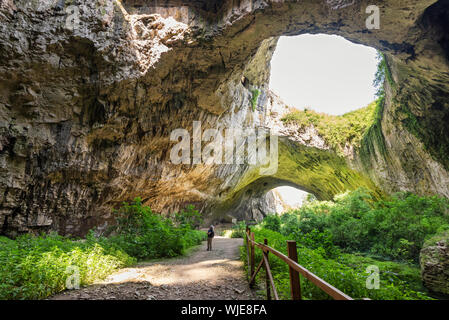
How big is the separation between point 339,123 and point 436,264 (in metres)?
11.8

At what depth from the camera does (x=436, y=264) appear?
5305 millimetres

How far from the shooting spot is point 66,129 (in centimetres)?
916

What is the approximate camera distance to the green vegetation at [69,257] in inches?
129

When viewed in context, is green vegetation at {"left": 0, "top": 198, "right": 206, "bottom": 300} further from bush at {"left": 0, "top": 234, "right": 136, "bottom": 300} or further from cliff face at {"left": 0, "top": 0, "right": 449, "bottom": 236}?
cliff face at {"left": 0, "top": 0, "right": 449, "bottom": 236}

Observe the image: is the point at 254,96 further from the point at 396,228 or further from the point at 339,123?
the point at 396,228

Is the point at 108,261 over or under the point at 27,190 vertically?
under

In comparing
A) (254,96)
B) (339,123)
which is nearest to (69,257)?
(254,96)

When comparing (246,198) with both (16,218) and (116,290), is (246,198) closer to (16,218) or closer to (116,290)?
(16,218)

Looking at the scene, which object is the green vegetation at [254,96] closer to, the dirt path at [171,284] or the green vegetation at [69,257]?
the green vegetation at [69,257]

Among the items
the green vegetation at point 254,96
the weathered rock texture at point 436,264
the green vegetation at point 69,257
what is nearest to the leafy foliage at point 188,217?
the green vegetation at point 69,257

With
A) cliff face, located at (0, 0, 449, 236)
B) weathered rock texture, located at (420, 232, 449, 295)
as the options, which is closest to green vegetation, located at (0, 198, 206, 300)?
cliff face, located at (0, 0, 449, 236)

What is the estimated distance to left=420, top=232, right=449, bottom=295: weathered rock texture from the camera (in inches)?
203
